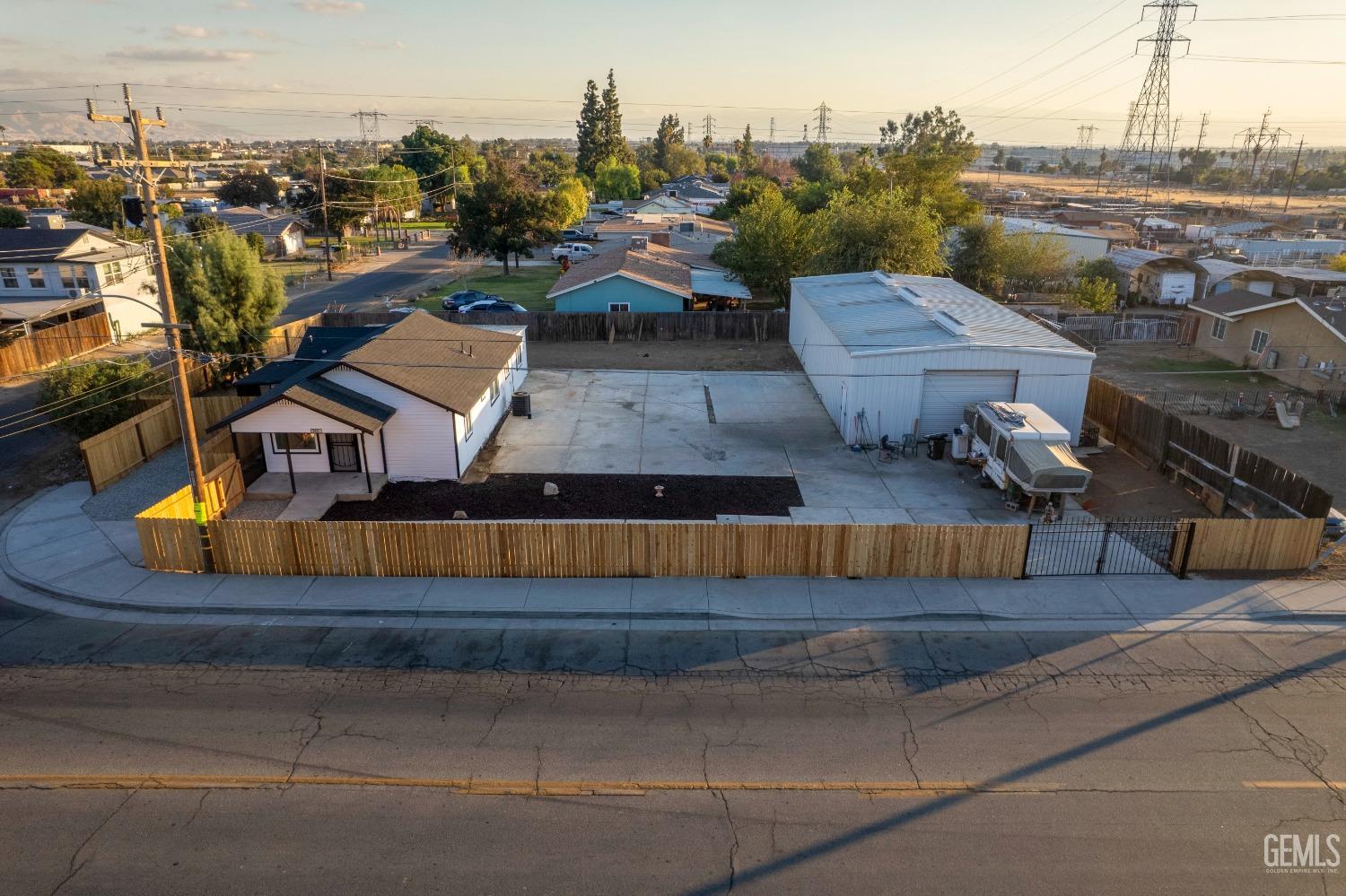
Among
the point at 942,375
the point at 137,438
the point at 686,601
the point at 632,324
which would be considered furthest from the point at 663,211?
the point at 686,601

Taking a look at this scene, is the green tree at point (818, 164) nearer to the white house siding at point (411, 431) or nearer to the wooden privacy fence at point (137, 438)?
the wooden privacy fence at point (137, 438)

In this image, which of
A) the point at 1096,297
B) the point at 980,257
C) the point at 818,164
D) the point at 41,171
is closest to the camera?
the point at 1096,297

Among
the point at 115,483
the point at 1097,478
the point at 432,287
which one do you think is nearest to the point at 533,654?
the point at 115,483

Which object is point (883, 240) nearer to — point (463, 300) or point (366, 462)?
point (463, 300)

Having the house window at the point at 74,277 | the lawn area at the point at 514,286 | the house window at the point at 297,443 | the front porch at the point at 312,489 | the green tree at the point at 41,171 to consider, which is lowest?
the front porch at the point at 312,489

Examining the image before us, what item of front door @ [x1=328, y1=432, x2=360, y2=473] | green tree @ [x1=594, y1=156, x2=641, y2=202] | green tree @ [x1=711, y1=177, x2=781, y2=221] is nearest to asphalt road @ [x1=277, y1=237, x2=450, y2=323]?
front door @ [x1=328, y1=432, x2=360, y2=473]

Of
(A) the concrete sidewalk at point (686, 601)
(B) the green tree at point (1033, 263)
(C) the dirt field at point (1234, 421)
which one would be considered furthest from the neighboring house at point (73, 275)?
(B) the green tree at point (1033, 263)

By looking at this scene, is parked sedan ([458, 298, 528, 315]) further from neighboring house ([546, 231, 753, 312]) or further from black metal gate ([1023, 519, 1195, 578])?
black metal gate ([1023, 519, 1195, 578])
